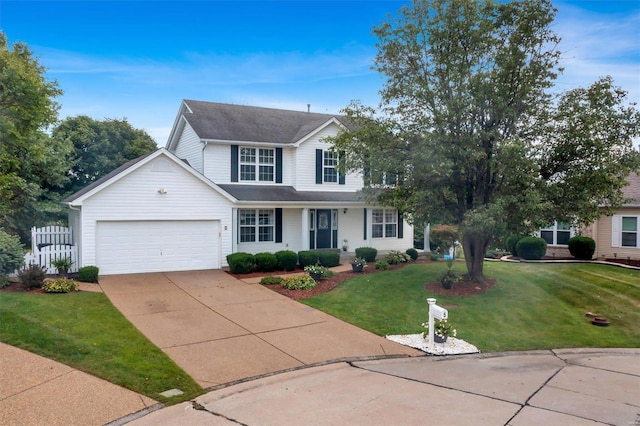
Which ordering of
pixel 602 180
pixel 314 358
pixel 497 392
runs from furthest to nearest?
pixel 602 180, pixel 314 358, pixel 497 392

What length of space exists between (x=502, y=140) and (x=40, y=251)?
50.4 ft

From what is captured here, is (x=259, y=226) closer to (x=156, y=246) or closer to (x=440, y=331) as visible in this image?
(x=156, y=246)

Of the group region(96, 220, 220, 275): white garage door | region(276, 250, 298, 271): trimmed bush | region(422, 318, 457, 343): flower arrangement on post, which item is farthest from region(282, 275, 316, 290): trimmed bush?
region(422, 318, 457, 343): flower arrangement on post

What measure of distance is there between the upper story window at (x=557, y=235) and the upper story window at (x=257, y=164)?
549 inches

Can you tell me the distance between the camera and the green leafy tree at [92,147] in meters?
29.6

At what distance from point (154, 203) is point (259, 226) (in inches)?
203

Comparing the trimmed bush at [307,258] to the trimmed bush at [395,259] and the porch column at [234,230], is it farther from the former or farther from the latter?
the trimmed bush at [395,259]

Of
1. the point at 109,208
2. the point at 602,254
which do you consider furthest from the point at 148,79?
the point at 602,254

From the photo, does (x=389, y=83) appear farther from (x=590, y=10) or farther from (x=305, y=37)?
(x=590, y=10)

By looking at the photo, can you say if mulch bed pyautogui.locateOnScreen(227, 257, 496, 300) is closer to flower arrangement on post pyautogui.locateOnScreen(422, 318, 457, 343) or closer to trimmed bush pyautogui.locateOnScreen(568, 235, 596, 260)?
flower arrangement on post pyautogui.locateOnScreen(422, 318, 457, 343)

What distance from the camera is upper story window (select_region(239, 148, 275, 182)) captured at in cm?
2014

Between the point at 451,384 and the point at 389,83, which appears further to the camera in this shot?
the point at 389,83

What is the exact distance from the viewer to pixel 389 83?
14.4 meters

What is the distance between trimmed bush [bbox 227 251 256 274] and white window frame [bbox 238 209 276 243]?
9.93 feet
